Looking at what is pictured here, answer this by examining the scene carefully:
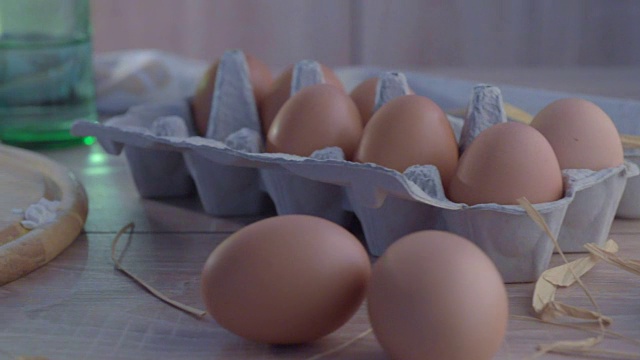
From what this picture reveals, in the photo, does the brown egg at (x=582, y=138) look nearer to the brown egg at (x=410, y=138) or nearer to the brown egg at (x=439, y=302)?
the brown egg at (x=410, y=138)

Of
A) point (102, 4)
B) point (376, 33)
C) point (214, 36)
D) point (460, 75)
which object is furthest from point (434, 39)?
point (102, 4)

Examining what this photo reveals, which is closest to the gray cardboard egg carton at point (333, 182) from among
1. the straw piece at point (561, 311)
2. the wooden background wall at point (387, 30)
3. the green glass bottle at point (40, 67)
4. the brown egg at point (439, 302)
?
the straw piece at point (561, 311)

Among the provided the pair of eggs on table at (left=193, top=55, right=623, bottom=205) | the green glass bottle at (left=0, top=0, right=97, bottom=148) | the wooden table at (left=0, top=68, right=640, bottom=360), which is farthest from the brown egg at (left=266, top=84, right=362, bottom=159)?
the green glass bottle at (left=0, top=0, right=97, bottom=148)

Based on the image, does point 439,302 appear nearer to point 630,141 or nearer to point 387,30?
point 630,141

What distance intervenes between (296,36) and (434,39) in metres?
0.27

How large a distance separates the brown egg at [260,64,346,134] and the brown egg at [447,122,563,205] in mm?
256

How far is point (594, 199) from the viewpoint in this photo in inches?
26.1

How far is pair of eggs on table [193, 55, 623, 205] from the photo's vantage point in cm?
60

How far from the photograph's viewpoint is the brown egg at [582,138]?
67 centimetres

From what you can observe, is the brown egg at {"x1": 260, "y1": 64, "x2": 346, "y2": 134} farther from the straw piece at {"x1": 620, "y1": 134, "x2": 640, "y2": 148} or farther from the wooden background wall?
the wooden background wall

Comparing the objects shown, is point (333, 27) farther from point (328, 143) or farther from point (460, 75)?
point (328, 143)

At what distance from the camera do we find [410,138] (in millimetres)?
647

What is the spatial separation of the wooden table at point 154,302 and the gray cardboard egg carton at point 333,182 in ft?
0.08

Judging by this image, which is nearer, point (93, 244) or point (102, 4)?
point (93, 244)
